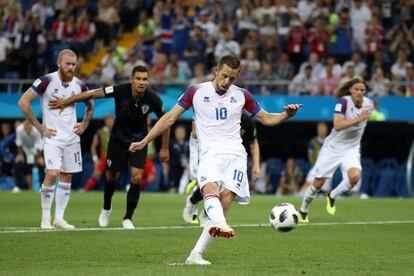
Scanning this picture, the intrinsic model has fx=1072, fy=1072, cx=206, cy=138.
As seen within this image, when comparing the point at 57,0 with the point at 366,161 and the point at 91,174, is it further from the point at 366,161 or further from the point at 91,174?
the point at 366,161

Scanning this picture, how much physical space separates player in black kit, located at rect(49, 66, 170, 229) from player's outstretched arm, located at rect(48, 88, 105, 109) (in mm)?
21

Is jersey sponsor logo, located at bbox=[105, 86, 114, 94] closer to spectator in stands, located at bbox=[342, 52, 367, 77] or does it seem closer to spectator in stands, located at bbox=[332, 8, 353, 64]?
spectator in stands, located at bbox=[342, 52, 367, 77]

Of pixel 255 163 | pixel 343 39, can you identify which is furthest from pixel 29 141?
pixel 255 163

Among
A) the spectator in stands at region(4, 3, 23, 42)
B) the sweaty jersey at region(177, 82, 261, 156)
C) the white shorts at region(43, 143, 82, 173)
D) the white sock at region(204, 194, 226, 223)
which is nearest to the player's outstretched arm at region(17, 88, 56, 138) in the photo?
the white shorts at region(43, 143, 82, 173)

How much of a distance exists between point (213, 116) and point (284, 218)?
1425 millimetres

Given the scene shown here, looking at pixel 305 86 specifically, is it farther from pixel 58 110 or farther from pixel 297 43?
pixel 58 110

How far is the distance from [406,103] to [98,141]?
8942mm

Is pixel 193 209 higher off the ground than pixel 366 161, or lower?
higher

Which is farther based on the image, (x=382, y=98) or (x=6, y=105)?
(x=6, y=105)

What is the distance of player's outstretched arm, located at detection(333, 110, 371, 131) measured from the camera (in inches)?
727

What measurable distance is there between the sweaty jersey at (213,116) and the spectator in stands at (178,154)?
18.7 meters

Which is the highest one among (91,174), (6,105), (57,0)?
(57,0)

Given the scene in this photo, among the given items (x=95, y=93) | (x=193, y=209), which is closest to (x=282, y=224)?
(x=95, y=93)

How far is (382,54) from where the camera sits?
100 ft
